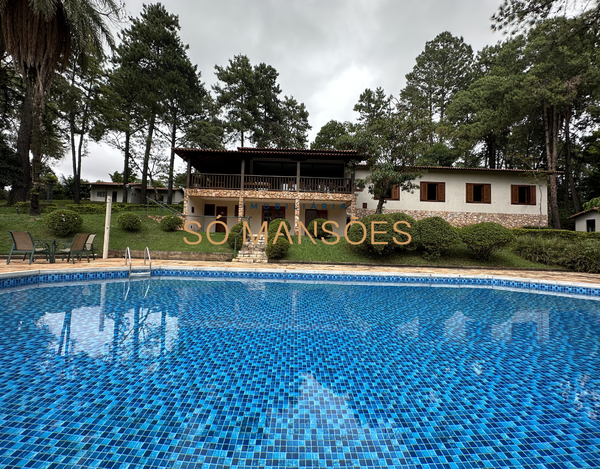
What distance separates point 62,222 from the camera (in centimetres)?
1165

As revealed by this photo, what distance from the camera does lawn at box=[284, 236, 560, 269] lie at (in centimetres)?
1161

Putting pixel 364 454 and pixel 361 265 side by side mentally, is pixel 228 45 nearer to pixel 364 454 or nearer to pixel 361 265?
pixel 361 265

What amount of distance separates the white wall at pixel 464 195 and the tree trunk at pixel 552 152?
0.68m

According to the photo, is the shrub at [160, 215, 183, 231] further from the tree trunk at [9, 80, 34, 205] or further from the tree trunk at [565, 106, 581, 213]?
the tree trunk at [565, 106, 581, 213]

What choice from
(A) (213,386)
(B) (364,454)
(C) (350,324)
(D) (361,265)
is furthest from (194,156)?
(B) (364,454)

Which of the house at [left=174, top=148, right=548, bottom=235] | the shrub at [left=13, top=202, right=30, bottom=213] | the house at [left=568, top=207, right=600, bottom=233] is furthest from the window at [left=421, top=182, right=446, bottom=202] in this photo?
the shrub at [left=13, top=202, right=30, bottom=213]

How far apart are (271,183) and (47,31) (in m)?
11.0

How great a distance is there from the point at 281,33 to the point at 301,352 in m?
23.6

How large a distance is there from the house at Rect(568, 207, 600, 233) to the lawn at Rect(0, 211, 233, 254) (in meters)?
22.1

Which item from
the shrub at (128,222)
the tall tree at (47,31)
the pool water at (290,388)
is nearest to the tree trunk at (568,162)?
the pool water at (290,388)

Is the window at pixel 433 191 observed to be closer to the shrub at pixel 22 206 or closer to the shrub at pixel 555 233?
the shrub at pixel 555 233

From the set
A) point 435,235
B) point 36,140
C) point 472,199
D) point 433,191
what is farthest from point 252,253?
point 36,140

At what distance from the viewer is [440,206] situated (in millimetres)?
17453

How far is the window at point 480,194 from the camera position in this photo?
1745cm
